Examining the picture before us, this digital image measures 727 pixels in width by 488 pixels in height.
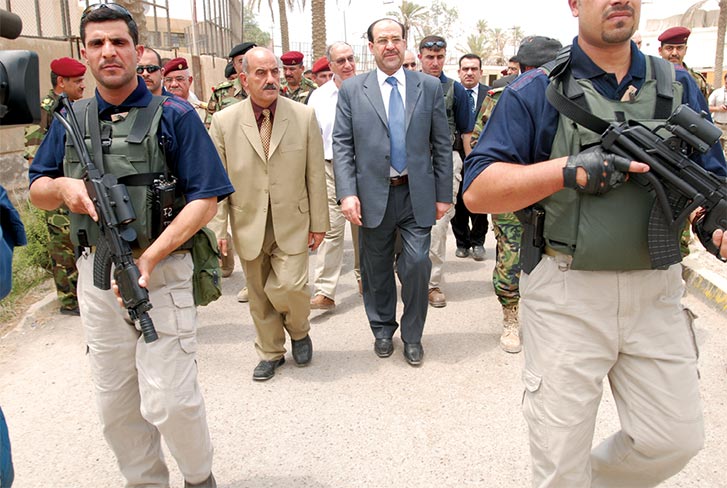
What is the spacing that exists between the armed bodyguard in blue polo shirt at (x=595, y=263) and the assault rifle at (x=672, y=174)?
0.08 feet

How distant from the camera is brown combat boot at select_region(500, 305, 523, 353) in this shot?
458cm

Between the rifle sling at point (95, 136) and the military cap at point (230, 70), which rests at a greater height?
the military cap at point (230, 70)

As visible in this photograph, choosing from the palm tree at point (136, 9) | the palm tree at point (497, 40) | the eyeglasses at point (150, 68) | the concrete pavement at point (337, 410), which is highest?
the palm tree at point (497, 40)

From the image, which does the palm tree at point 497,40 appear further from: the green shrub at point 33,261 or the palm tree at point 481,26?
the green shrub at point 33,261

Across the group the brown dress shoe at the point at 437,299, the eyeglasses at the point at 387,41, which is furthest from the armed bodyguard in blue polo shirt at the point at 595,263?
the brown dress shoe at the point at 437,299

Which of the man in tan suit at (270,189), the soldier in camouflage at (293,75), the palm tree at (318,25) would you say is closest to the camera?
the man in tan suit at (270,189)

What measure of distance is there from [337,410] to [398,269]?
1.14m

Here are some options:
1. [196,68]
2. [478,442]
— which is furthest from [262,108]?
[196,68]

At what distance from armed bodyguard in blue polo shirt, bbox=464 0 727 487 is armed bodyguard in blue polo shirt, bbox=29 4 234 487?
1.24m

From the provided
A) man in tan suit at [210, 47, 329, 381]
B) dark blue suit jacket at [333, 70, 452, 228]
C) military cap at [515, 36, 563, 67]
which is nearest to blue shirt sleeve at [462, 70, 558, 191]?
dark blue suit jacket at [333, 70, 452, 228]

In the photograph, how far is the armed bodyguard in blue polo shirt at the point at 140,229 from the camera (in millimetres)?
2613

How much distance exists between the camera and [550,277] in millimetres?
2275

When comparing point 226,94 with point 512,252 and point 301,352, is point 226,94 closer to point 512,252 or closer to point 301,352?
point 301,352

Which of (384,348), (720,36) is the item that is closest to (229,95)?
(384,348)
